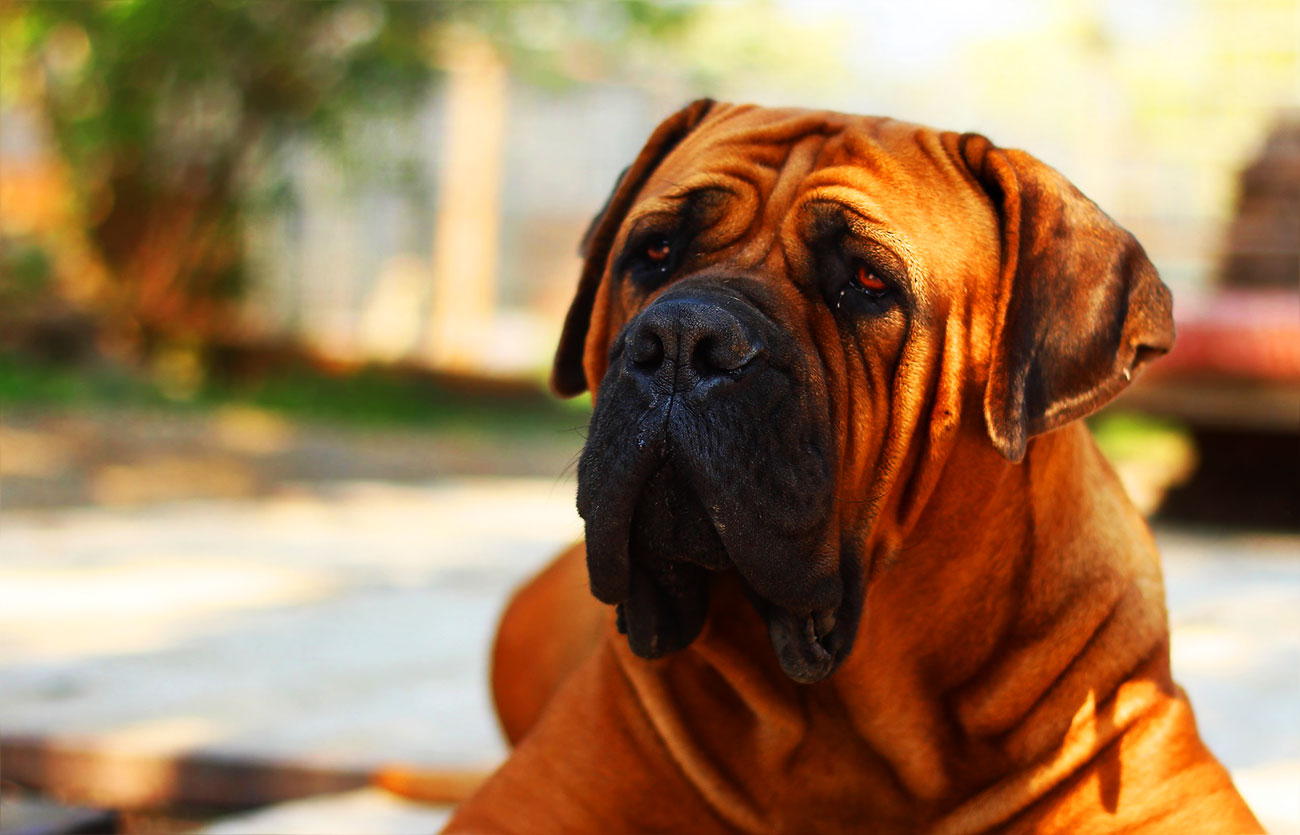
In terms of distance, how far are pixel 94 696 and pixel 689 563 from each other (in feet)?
6.54

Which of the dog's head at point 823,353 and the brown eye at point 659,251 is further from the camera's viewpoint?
the brown eye at point 659,251

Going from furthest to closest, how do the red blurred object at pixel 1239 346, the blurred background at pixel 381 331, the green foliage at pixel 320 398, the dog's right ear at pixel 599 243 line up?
the green foliage at pixel 320 398, the red blurred object at pixel 1239 346, the blurred background at pixel 381 331, the dog's right ear at pixel 599 243

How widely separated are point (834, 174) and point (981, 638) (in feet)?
2.36

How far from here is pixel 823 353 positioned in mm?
1921

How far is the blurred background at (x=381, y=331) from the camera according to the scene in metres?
3.71

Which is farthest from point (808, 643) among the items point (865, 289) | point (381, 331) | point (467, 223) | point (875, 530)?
point (381, 331)

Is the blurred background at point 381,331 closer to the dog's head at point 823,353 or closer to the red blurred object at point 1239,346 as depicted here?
the red blurred object at point 1239,346

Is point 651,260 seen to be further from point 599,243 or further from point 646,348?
point 646,348

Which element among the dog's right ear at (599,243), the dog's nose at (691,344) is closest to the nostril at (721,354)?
the dog's nose at (691,344)

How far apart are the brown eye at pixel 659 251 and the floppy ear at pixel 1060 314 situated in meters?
0.52

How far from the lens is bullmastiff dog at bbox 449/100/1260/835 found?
1821mm

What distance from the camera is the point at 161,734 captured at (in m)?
2.99

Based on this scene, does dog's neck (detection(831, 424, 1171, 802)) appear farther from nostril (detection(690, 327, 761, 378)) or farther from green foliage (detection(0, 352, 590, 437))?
green foliage (detection(0, 352, 590, 437))

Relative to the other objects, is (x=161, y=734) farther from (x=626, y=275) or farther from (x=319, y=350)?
(x=319, y=350)
